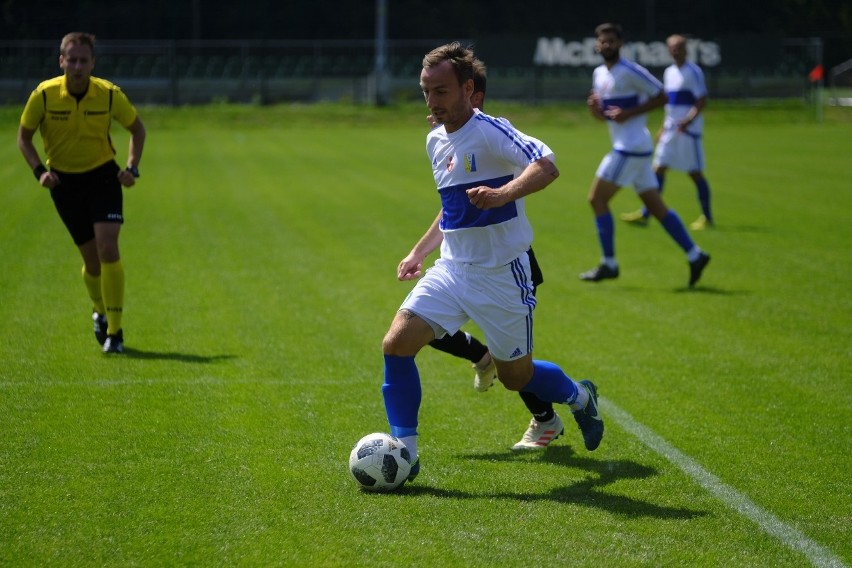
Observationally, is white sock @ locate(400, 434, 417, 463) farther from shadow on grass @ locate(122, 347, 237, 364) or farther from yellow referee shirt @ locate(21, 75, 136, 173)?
yellow referee shirt @ locate(21, 75, 136, 173)

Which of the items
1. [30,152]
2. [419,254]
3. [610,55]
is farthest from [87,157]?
[610,55]

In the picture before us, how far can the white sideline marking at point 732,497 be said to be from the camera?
4352mm

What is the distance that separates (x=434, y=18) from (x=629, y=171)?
140 ft

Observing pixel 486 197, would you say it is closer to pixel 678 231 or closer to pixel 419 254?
pixel 419 254

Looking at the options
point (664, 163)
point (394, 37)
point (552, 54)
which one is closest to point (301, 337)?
point (664, 163)

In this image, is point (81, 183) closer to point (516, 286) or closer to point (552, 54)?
point (516, 286)

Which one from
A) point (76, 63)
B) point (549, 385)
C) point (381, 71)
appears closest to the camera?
point (549, 385)

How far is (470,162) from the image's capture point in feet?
16.8

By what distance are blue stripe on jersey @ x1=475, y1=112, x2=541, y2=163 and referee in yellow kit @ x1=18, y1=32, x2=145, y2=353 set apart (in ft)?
11.3

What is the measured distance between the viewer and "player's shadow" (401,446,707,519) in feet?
15.9

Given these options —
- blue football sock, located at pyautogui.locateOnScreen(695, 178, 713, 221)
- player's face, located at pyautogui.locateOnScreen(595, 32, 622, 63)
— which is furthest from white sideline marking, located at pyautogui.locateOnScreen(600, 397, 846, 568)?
blue football sock, located at pyautogui.locateOnScreen(695, 178, 713, 221)

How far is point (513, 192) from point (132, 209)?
12098 millimetres

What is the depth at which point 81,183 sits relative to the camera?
25.9ft

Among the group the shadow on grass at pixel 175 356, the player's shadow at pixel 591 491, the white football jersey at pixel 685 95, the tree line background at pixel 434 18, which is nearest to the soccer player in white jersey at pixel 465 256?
the player's shadow at pixel 591 491
